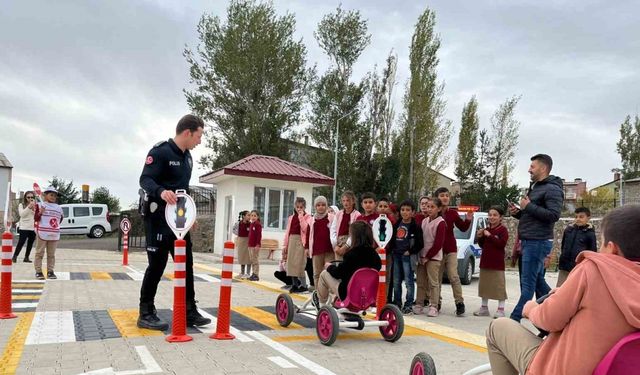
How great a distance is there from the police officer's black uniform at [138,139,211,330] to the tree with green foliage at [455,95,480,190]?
3972 cm

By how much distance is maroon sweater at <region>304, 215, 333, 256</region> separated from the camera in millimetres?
8852

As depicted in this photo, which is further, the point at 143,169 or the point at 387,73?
the point at 387,73

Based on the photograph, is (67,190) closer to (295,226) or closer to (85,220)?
(85,220)

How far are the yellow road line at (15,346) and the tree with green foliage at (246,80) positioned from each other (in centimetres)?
2624

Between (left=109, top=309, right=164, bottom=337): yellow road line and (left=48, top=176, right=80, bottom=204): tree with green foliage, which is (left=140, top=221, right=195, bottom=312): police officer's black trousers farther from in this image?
(left=48, top=176, right=80, bottom=204): tree with green foliage

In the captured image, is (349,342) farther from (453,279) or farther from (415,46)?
(415,46)

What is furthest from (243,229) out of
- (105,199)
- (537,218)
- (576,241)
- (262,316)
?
(105,199)

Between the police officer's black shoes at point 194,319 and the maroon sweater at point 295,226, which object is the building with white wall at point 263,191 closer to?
the maroon sweater at point 295,226

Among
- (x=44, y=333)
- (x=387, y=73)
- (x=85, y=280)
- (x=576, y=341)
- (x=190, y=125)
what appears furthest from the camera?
(x=387, y=73)

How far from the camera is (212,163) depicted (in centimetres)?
3344

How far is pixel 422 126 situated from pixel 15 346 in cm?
3310

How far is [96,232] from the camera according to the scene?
32688 millimetres

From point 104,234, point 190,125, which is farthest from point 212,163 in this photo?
point 190,125

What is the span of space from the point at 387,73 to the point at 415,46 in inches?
110
